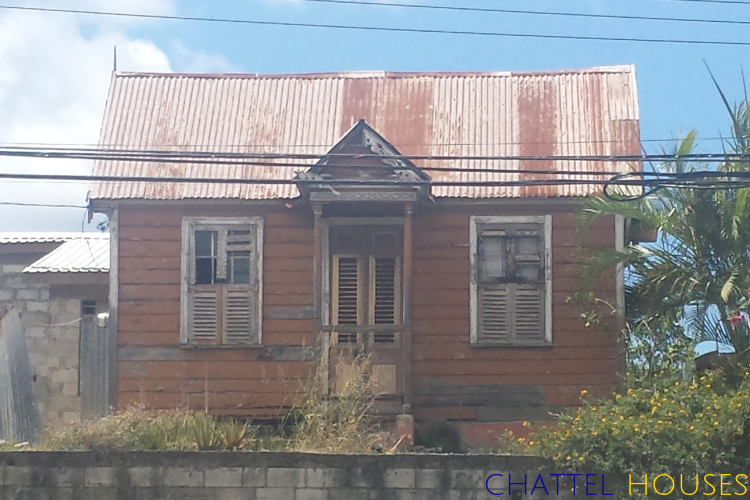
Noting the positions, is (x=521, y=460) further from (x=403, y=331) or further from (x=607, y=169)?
(x=607, y=169)

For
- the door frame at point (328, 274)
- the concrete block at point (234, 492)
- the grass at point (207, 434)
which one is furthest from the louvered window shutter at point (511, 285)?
the concrete block at point (234, 492)

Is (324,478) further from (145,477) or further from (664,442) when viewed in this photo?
(664,442)

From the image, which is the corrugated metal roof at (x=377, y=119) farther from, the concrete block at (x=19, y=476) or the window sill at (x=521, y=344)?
the concrete block at (x=19, y=476)

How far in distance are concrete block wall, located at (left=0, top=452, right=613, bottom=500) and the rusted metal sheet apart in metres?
4.37

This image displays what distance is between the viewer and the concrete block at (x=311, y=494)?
10344mm

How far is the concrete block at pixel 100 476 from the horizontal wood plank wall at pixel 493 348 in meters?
4.57

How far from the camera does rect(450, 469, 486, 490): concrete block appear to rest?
1025cm

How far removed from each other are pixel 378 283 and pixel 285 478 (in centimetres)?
433

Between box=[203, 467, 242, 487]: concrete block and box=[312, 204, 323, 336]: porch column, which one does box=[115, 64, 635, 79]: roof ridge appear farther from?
box=[203, 467, 242, 487]: concrete block

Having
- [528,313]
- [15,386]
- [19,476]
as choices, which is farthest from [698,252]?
[15,386]

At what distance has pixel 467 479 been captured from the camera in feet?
33.7

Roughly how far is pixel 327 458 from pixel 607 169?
236 inches

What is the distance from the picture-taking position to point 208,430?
11.2 m

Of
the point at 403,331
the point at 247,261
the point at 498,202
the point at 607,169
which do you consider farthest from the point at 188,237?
the point at 607,169
